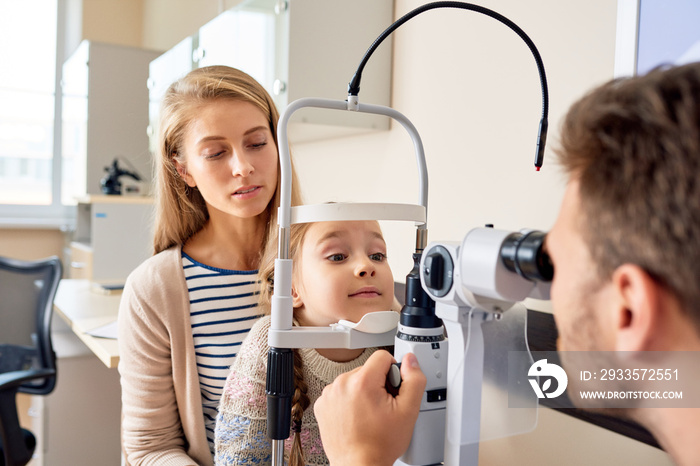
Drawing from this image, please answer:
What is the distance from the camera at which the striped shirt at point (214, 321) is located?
3.67 feet

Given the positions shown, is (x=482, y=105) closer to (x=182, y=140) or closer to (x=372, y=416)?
(x=182, y=140)

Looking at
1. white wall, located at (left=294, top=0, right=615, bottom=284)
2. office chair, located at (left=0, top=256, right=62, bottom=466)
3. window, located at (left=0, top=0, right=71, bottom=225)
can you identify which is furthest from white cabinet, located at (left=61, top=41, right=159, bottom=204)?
white wall, located at (left=294, top=0, right=615, bottom=284)

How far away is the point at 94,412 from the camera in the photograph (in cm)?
234

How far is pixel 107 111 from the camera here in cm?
376

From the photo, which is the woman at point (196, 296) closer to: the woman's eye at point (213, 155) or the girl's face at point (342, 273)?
the woman's eye at point (213, 155)

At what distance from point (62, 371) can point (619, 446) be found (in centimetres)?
208

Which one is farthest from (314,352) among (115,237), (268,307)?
Answer: (115,237)

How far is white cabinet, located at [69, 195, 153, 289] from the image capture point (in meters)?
3.22

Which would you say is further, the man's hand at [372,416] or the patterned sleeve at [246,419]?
the patterned sleeve at [246,419]

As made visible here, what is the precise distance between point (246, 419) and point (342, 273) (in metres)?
0.27

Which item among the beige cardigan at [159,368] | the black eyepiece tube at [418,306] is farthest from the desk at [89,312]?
the black eyepiece tube at [418,306]

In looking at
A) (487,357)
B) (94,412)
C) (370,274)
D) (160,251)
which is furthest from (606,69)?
(94,412)

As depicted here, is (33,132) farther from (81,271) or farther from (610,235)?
(610,235)

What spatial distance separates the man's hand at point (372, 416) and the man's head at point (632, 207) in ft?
0.67
